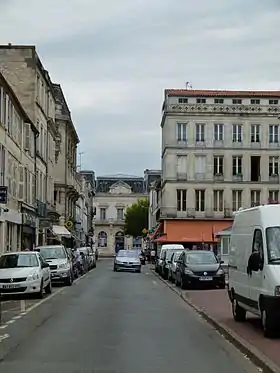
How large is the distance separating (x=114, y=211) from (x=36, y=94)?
95722 mm

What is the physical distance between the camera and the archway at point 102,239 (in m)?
150

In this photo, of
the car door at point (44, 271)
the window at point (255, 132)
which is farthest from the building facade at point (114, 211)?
the car door at point (44, 271)

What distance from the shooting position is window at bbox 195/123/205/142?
80.1 m

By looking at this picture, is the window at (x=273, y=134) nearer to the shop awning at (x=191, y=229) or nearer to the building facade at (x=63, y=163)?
the shop awning at (x=191, y=229)

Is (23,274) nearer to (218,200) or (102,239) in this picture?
(218,200)

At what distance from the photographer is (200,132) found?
263 feet

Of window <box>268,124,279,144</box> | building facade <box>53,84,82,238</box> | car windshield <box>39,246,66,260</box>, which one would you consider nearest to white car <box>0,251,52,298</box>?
car windshield <box>39,246,66,260</box>

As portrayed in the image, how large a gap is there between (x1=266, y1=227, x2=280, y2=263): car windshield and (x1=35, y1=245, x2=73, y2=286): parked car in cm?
2122

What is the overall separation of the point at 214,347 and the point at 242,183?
67.1 metres

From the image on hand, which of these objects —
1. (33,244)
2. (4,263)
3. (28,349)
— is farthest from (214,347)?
(33,244)

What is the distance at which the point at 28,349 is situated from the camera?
43.5ft

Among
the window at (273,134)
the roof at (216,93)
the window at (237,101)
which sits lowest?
the window at (273,134)

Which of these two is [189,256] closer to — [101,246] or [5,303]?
[5,303]

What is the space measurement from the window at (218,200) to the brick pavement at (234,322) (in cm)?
5052
